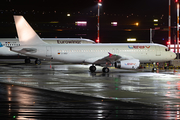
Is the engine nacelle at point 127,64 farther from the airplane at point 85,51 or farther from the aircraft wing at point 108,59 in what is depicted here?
the airplane at point 85,51

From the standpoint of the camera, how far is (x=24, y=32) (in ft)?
101

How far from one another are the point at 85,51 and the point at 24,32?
7019 mm

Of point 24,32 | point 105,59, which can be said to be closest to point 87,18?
point 24,32

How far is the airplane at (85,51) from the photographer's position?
30.9 meters

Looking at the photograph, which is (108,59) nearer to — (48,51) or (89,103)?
(48,51)

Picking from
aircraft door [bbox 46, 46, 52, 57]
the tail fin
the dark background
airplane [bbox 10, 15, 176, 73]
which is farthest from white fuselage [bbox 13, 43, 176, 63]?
the dark background

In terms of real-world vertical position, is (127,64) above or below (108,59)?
below

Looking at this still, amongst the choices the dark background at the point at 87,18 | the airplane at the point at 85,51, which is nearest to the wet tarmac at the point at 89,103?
the airplane at the point at 85,51

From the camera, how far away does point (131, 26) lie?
84000 mm

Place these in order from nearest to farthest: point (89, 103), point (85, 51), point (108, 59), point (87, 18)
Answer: point (89, 103), point (108, 59), point (85, 51), point (87, 18)

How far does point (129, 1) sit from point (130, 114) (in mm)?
83603

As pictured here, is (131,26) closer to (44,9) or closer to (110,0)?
(110,0)

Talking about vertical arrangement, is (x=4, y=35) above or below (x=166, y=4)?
below

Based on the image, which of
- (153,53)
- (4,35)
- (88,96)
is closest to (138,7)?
(4,35)
